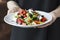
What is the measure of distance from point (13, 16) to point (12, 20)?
2.0 inches

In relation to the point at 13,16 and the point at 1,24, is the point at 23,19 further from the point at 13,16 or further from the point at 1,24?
the point at 1,24

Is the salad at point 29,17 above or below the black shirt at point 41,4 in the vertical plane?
below

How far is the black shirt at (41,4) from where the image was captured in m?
0.88

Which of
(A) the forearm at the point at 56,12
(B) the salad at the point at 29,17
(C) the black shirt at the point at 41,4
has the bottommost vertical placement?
(B) the salad at the point at 29,17

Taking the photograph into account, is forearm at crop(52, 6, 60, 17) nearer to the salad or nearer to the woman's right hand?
the salad

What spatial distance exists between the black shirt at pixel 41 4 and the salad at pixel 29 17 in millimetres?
51

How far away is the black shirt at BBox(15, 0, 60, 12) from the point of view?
0.88m

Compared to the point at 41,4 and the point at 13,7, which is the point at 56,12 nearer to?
the point at 41,4

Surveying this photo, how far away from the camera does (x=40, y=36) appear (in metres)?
0.88

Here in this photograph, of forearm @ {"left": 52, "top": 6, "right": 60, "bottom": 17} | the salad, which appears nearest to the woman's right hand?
the salad

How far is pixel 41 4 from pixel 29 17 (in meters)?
0.12

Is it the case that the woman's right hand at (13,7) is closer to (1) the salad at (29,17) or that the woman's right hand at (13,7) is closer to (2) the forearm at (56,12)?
Answer: (1) the salad at (29,17)

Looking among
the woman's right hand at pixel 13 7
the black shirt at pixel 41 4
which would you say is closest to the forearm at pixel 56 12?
the black shirt at pixel 41 4

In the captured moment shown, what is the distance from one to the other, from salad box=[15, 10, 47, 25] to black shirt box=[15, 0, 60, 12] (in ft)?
0.17
